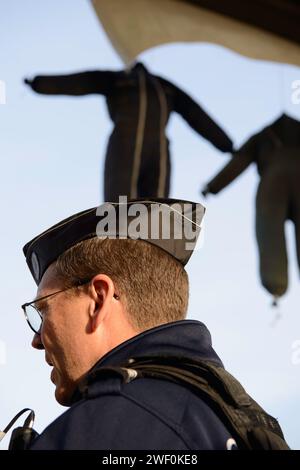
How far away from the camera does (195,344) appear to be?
1.17 m

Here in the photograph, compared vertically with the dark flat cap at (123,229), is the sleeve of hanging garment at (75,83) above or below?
above

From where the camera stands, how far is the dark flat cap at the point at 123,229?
131 centimetres

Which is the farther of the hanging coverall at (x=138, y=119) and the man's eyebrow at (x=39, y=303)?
the hanging coverall at (x=138, y=119)

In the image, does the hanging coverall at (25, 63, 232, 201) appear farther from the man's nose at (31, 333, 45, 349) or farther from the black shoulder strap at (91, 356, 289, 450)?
the black shoulder strap at (91, 356, 289, 450)

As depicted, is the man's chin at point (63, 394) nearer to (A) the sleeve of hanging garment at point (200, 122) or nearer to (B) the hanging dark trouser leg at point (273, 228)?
(B) the hanging dark trouser leg at point (273, 228)

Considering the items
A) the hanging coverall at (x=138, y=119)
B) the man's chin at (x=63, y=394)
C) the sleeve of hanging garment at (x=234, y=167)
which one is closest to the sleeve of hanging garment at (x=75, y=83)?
the hanging coverall at (x=138, y=119)

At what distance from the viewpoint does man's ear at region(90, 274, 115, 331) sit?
119 cm

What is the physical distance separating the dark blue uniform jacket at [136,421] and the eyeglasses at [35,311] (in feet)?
0.65

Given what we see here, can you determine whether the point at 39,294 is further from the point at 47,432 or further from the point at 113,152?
the point at 113,152

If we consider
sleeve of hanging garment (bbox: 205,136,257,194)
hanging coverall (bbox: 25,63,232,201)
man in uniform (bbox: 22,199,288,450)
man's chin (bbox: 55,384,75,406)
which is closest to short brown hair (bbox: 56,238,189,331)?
man in uniform (bbox: 22,199,288,450)

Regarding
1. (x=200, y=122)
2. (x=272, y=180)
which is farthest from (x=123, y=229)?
(x=272, y=180)

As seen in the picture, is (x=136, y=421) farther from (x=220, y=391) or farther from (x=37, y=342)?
(x=37, y=342)

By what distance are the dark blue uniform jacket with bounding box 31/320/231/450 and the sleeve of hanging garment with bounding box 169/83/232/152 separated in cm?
183
